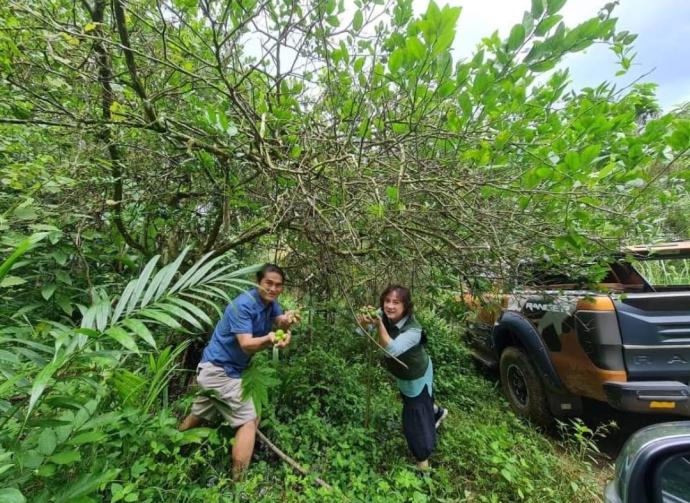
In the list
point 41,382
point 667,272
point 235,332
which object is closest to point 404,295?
point 235,332

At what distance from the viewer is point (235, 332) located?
2465 mm

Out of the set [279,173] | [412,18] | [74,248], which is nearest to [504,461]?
[279,173]

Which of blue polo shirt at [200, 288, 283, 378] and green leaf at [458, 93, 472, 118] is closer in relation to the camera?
green leaf at [458, 93, 472, 118]

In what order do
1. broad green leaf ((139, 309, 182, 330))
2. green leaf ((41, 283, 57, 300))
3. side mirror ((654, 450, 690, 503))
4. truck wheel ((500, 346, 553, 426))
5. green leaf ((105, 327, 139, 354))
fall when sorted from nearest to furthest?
side mirror ((654, 450, 690, 503))
green leaf ((105, 327, 139, 354))
broad green leaf ((139, 309, 182, 330))
green leaf ((41, 283, 57, 300))
truck wheel ((500, 346, 553, 426))

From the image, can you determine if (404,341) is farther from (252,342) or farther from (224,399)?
(224,399)

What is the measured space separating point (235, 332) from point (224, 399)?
55 centimetres

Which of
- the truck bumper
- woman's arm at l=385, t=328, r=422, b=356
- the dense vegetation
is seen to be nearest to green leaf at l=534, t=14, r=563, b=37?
the dense vegetation

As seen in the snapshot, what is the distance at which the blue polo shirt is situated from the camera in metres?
2.48

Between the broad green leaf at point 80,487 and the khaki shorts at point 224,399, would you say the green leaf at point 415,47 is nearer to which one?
the broad green leaf at point 80,487

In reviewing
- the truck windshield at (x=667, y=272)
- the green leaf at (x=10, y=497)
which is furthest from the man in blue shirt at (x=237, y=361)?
the truck windshield at (x=667, y=272)

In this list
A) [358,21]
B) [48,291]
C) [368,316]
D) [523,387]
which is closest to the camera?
[358,21]

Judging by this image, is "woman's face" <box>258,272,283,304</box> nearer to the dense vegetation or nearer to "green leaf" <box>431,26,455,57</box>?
the dense vegetation

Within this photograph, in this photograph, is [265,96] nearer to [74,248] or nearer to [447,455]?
[74,248]

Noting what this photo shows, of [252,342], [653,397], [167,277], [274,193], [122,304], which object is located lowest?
[653,397]
